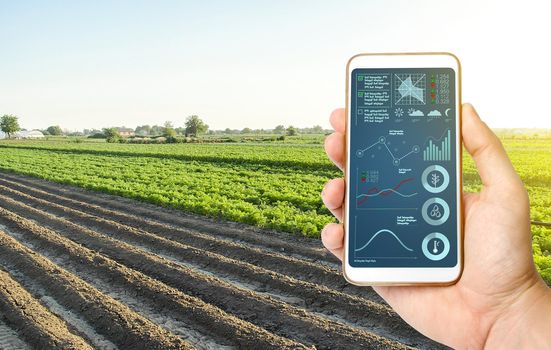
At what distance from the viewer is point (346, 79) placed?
2936 mm

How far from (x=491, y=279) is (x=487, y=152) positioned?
637 millimetres

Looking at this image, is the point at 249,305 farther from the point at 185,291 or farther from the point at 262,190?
the point at 262,190

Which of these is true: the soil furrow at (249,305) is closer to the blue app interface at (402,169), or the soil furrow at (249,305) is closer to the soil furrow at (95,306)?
the soil furrow at (95,306)

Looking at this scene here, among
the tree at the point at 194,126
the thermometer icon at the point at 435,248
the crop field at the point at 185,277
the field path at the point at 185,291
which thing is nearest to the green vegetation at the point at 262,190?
the crop field at the point at 185,277

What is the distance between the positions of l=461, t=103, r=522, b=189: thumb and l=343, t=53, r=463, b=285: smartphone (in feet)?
0.20

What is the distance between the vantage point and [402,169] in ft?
9.38

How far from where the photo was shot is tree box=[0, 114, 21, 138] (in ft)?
366

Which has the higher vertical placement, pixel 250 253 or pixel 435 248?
pixel 435 248

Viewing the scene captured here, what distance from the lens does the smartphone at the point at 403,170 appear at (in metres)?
2.78

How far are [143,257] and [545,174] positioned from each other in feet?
57.4

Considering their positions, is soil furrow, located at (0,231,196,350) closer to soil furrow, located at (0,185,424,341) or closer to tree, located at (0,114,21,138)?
soil furrow, located at (0,185,424,341)

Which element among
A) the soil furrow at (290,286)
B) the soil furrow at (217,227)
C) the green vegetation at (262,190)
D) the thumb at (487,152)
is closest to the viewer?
the thumb at (487,152)

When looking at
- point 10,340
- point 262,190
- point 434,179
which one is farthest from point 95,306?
point 262,190

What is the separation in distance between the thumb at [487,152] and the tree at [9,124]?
122 metres
